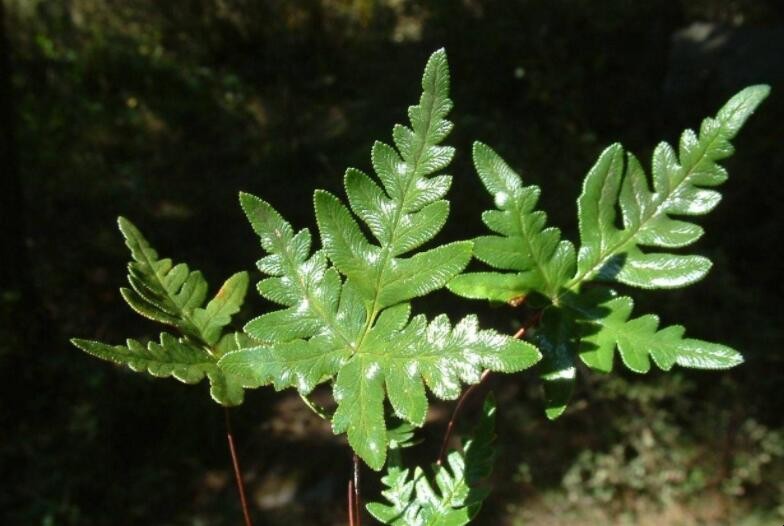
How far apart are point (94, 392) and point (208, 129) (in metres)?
3.61

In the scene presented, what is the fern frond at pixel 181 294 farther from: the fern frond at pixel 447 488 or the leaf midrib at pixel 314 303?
the fern frond at pixel 447 488

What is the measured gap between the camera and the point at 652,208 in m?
0.89

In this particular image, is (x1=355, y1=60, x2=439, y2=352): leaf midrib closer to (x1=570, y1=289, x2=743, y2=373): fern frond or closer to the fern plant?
the fern plant

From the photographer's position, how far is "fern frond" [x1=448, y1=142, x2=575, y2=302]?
861 millimetres

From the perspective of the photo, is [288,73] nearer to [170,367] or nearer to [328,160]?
[328,160]

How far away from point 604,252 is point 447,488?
1.06 feet

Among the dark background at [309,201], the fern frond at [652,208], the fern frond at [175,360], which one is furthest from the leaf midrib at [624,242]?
the dark background at [309,201]

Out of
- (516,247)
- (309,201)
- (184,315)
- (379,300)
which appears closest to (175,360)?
(184,315)

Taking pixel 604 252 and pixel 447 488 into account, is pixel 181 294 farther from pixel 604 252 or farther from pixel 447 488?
pixel 604 252

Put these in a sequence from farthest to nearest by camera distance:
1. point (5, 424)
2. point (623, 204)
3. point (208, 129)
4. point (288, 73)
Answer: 1. point (288, 73)
2. point (208, 129)
3. point (5, 424)
4. point (623, 204)

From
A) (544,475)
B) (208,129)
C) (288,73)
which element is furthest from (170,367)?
(288,73)

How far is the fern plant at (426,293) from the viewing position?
76cm

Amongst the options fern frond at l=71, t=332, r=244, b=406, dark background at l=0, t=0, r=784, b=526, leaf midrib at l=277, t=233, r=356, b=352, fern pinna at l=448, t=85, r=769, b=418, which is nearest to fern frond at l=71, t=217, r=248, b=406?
fern frond at l=71, t=332, r=244, b=406

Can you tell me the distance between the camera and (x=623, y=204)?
89cm
